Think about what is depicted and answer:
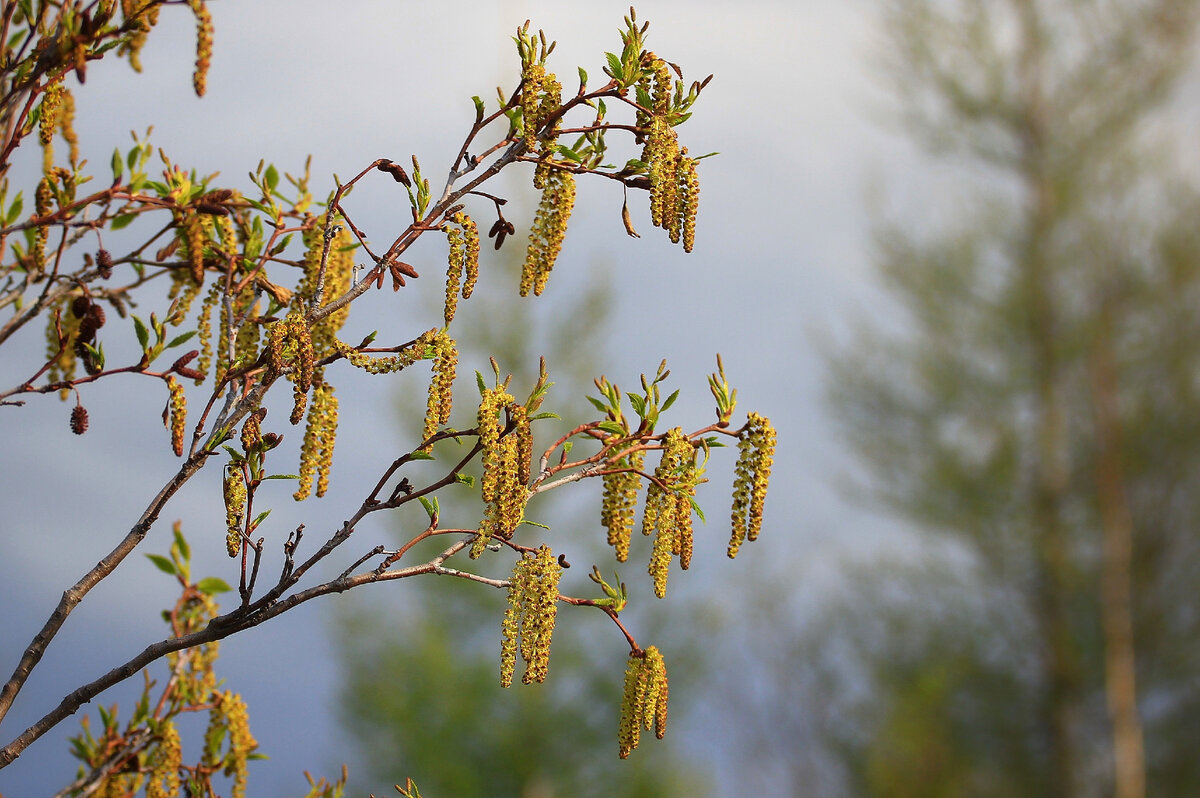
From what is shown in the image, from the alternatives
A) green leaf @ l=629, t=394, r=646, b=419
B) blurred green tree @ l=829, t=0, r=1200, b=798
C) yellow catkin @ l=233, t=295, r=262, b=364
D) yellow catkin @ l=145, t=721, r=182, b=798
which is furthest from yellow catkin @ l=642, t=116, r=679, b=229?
blurred green tree @ l=829, t=0, r=1200, b=798

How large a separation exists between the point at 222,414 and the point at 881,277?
Answer: 9.63 meters

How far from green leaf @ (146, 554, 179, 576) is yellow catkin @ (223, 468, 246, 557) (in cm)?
40

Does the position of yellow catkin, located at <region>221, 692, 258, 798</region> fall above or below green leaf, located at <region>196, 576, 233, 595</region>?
below

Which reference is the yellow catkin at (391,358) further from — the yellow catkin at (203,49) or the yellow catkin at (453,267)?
the yellow catkin at (203,49)

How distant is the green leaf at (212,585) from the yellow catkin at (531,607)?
66 cm

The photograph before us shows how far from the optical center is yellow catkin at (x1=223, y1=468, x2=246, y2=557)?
1679 mm

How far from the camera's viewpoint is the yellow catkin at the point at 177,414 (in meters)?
1.80

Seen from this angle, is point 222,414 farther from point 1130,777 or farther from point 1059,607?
point 1059,607

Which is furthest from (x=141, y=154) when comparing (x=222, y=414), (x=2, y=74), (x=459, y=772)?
(x=459, y=772)

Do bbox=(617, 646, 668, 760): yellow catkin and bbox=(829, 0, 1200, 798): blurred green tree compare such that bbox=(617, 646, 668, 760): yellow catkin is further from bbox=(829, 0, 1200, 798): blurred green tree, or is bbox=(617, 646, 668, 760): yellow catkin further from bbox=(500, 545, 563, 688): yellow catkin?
bbox=(829, 0, 1200, 798): blurred green tree

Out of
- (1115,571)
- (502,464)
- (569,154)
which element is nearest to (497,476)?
(502,464)

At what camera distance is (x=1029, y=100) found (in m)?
10.5

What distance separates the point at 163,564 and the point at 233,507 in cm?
44

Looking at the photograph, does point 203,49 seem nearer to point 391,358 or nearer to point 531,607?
point 391,358
